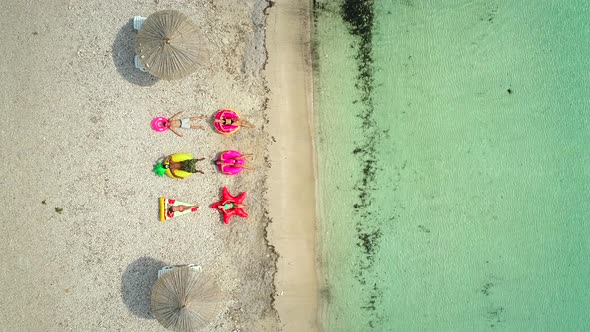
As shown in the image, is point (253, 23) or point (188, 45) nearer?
point (188, 45)

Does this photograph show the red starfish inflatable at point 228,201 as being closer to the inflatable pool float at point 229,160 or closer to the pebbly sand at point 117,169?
the pebbly sand at point 117,169

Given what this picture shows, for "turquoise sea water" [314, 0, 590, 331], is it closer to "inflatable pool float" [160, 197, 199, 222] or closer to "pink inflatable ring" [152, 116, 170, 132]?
"inflatable pool float" [160, 197, 199, 222]

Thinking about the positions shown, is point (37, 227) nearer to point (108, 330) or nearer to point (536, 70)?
point (108, 330)

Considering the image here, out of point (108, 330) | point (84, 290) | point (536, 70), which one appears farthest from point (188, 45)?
point (536, 70)

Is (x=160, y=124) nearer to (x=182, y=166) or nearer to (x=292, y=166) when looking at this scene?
(x=182, y=166)

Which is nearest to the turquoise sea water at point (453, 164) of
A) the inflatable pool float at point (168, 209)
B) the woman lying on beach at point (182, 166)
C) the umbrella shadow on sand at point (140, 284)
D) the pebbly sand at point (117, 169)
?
the pebbly sand at point (117, 169)
